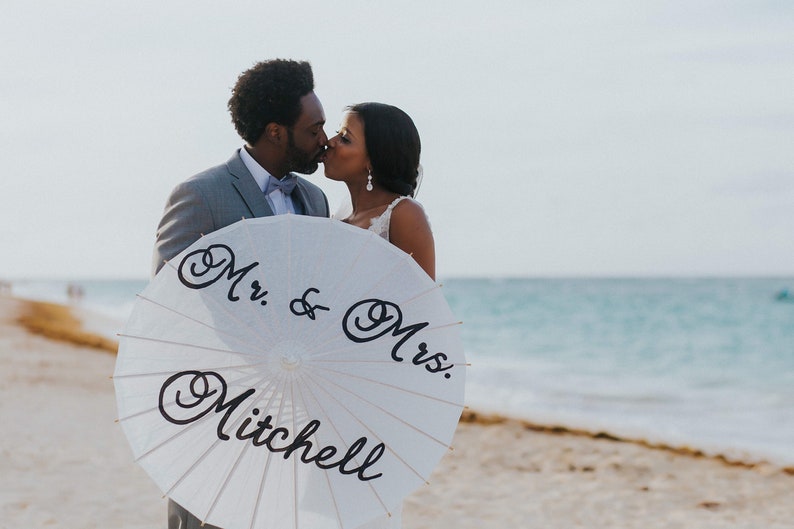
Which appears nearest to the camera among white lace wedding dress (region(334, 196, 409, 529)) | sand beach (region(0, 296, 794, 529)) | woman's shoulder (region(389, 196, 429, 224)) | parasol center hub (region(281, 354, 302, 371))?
parasol center hub (region(281, 354, 302, 371))

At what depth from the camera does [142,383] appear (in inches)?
101

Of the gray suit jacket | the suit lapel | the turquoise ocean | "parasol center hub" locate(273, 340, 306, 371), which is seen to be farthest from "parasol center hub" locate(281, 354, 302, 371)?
the turquoise ocean

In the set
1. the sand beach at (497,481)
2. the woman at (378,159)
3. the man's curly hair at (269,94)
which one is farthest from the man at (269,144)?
the sand beach at (497,481)

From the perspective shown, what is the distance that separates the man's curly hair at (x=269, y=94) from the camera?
3.19 meters

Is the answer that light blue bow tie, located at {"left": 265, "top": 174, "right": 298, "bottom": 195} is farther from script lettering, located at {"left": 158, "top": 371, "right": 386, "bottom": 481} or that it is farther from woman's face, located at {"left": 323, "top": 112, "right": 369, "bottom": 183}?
script lettering, located at {"left": 158, "top": 371, "right": 386, "bottom": 481}

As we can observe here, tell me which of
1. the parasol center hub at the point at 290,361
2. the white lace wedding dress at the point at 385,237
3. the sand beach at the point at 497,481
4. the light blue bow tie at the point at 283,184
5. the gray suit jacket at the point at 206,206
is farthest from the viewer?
the sand beach at the point at 497,481

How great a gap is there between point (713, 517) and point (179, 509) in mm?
4632

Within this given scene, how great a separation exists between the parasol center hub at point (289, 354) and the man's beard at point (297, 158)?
0.97 meters

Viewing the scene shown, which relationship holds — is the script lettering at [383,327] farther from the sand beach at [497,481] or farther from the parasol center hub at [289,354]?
the sand beach at [497,481]

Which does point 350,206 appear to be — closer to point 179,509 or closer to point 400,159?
point 400,159

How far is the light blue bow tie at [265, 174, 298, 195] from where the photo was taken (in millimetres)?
3213

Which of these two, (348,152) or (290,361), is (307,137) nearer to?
(348,152)

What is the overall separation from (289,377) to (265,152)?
1.09 metres

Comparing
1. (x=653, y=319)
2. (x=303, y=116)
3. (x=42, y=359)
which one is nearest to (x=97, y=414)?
(x=42, y=359)
